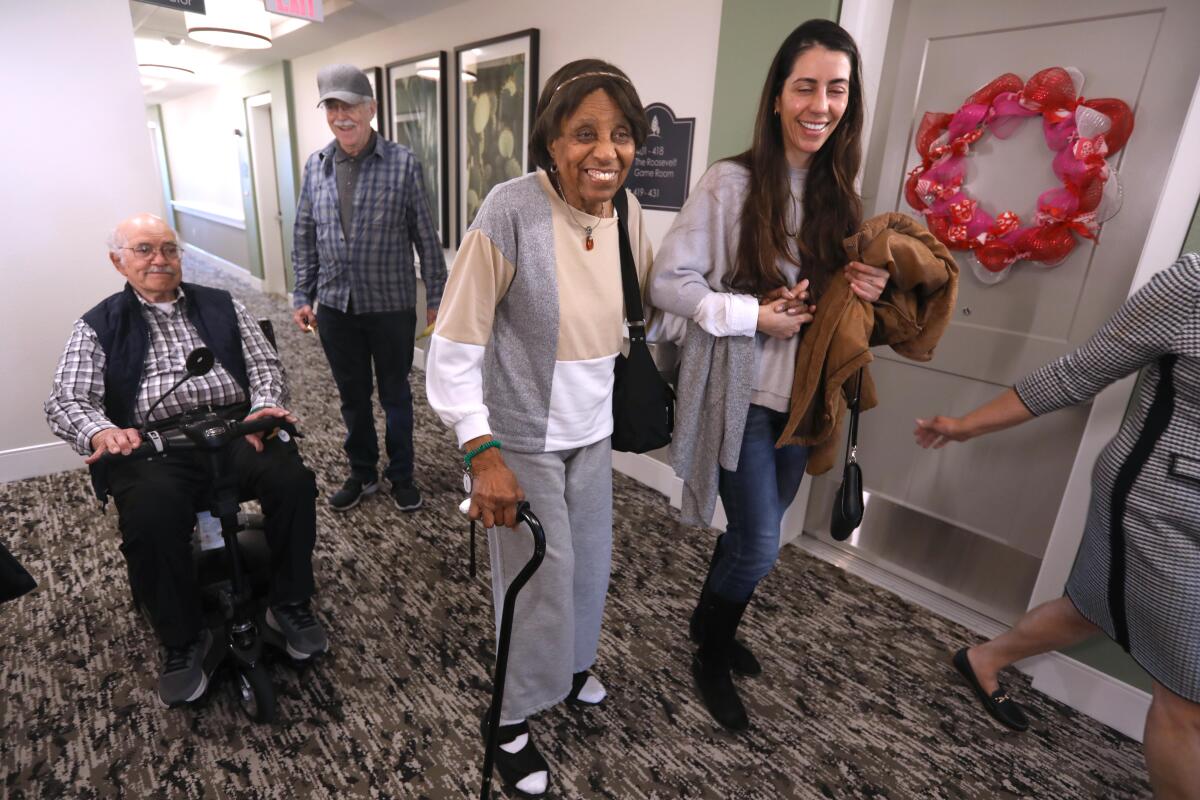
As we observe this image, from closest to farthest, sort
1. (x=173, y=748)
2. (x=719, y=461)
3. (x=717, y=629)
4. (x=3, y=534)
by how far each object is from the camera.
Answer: (x=719, y=461) → (x=173, y=748) → (x=717, y=629) → (x=3, y=534)

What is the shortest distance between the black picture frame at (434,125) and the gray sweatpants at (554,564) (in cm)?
315

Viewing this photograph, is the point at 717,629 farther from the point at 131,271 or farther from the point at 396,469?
the point at 131,271

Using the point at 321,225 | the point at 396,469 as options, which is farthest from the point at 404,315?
the point at 396,469

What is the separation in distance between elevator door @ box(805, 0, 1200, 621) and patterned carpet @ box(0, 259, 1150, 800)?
0.34m

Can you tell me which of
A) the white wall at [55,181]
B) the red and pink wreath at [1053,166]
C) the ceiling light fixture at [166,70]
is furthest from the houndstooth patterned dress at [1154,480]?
the ceiling light fixture at [166,70]

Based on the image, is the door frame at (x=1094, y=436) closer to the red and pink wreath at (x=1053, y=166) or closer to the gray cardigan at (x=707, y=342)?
the red and pink wreath at (x=1053, y=166)

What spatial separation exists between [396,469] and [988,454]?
7.51 feet

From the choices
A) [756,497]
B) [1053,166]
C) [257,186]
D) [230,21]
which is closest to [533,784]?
[756,497]

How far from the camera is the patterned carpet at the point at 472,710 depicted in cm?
156

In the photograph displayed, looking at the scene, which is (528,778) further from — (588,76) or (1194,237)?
(1194,237)

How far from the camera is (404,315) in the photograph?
8.80ft

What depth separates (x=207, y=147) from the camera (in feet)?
29.3

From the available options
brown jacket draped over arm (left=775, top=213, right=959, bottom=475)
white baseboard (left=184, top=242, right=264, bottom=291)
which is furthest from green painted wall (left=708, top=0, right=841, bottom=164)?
white baseboard (left=184, top=242, right=264, bottom=291)

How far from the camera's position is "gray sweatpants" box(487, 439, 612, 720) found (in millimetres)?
1341
